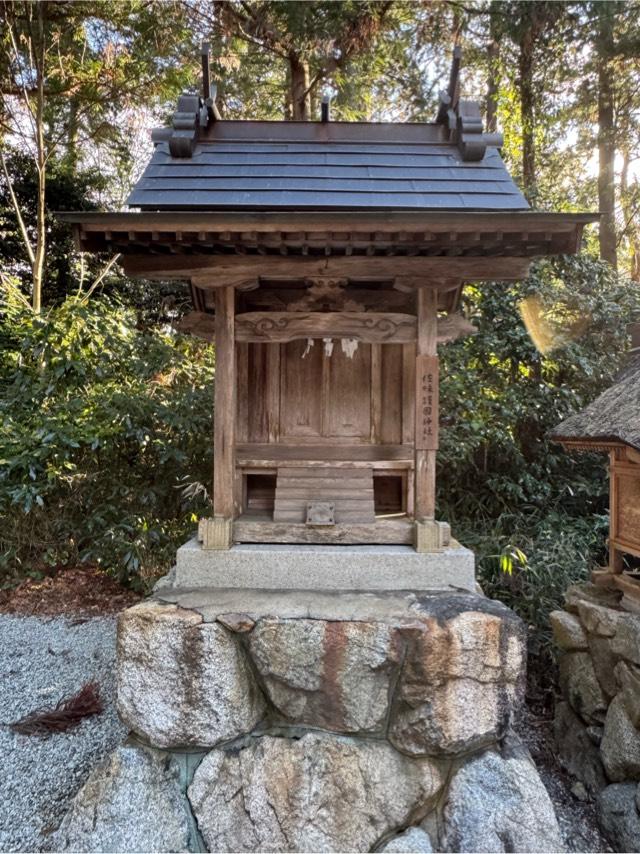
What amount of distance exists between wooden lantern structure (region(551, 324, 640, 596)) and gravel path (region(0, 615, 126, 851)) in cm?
441

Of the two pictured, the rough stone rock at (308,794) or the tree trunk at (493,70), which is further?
the tree trunk at (493,70)

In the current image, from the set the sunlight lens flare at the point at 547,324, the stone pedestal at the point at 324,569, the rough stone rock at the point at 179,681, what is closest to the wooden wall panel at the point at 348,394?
the stone pedestal at the point at 324,569

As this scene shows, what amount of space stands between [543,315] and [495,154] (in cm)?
305

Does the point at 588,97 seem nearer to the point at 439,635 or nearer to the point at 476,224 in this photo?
the point at 476,224

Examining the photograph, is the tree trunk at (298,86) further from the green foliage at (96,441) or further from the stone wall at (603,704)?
the stone wall at (603,704)

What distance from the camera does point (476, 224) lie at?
2.45m

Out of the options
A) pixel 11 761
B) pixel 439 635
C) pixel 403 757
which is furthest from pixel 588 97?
pixel 11 761

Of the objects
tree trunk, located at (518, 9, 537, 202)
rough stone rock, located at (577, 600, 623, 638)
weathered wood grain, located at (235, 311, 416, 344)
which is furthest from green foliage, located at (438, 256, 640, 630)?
weathered wood grain, located at (235, 311, 416, 344)

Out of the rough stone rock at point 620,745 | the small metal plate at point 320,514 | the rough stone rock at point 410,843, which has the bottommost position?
the rough stone rock at point 620,745

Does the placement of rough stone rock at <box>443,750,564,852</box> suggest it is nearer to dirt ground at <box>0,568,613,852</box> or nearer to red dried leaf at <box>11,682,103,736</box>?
dirt ground at <box>0,568,613,852</box>

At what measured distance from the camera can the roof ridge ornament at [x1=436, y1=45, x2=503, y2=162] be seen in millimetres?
3203

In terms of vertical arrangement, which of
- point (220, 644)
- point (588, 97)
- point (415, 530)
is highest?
point (588, 97)

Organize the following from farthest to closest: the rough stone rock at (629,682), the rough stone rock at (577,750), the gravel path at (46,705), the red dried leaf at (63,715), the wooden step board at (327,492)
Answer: the rough stone rock at (577,750), the rough stone rock at (629,682), the red dried leaf at (63,715), the wooden step board at (327,492), the gravel path at (46,705)

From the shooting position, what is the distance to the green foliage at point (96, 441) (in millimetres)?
5172
